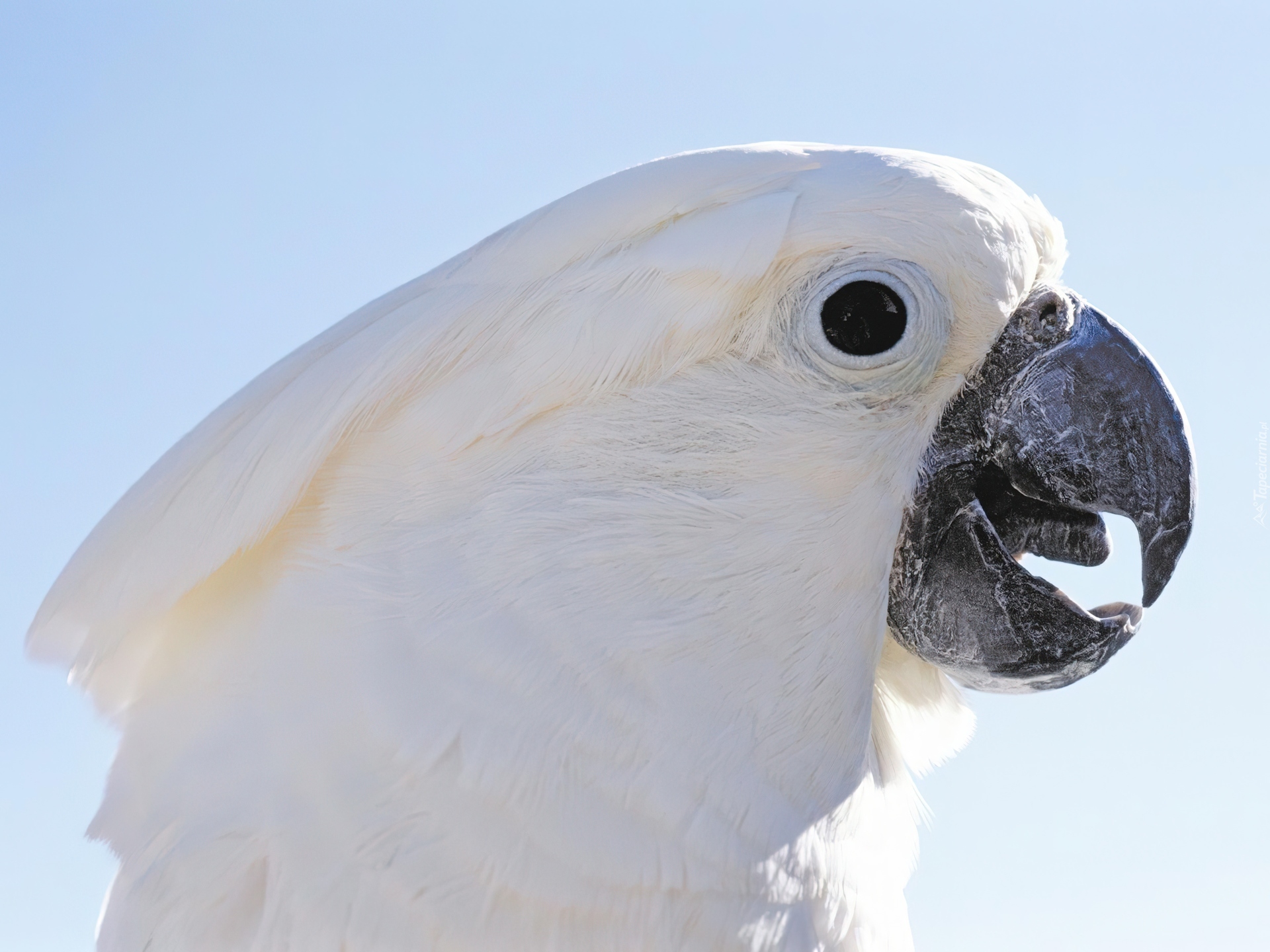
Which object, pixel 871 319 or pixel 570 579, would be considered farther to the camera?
pixel 871 319

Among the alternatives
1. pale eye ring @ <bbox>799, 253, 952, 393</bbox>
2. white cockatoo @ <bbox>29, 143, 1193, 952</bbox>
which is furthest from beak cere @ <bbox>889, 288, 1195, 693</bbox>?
A: pale eye ring @ <bbox>799, 253, 952, 393</bbox>

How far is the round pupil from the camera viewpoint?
219cm

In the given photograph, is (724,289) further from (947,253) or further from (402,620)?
(402,620)

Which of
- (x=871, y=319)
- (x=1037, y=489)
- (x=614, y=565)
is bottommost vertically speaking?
(x=1037, y=489)

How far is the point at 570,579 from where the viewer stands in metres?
2.08

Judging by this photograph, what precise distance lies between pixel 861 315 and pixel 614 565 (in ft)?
2.19

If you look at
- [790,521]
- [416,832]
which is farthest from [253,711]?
[790,521]

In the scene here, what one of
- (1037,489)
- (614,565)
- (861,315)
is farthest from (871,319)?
(614,565)

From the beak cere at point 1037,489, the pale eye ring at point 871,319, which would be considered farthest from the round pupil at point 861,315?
the beak cere at point 1037,489

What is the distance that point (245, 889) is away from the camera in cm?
195

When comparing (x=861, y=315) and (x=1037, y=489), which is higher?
(x=861, y=315)

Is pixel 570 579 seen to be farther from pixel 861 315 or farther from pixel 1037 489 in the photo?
pixel 1037 489

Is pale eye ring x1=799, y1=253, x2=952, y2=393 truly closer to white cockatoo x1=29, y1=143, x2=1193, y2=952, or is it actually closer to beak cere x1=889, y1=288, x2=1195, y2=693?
white cockatoo x1=29, y1=143, x2=1193, y2=952

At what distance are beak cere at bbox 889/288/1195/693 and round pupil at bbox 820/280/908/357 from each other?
0.78 feet
